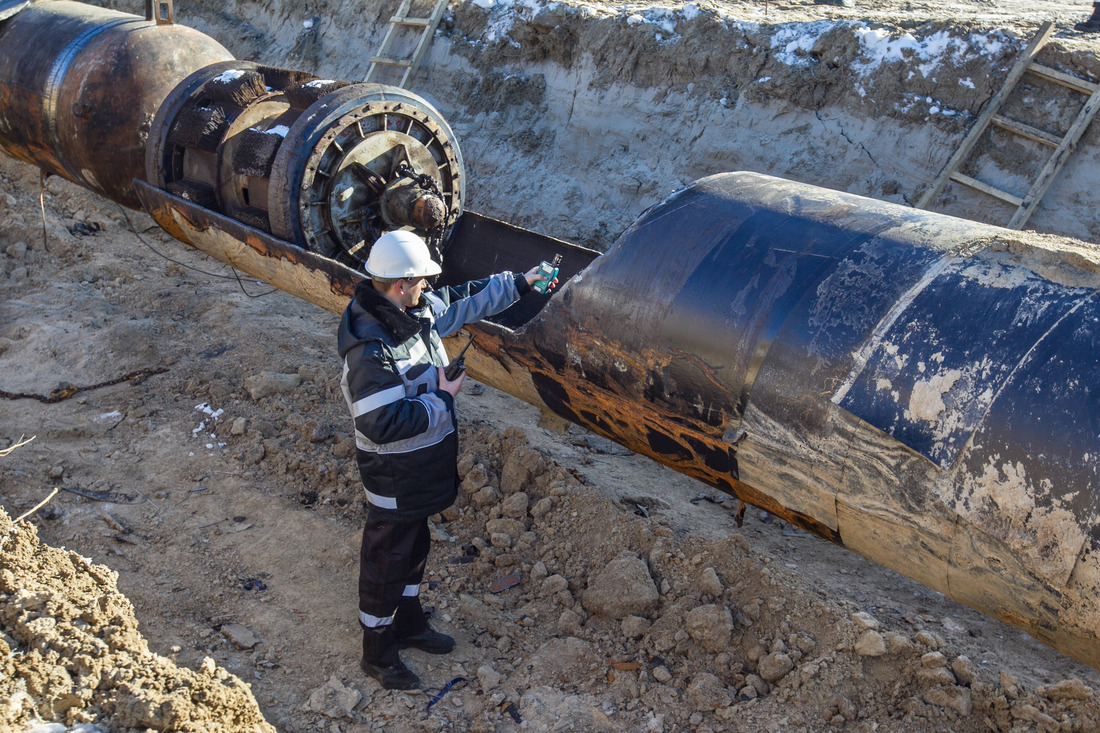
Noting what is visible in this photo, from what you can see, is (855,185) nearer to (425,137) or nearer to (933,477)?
(425,137)

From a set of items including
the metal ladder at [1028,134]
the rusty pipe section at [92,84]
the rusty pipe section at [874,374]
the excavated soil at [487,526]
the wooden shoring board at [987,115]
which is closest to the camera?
the rusty pipe section at [874,374]

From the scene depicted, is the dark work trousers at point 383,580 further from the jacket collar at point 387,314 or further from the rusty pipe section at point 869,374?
the rusty pipe section at point 869,374

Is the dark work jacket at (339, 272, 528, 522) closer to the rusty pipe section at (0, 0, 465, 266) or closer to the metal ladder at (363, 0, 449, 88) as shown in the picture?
the rusty pipe section at (0, 0, 465, 266)

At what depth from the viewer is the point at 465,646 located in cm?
332

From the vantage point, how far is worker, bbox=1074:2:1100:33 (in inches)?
264

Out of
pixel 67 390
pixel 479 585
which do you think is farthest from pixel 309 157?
pixel 479 585

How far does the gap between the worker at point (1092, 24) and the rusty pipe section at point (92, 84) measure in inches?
272

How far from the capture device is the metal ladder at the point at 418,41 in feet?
30.2

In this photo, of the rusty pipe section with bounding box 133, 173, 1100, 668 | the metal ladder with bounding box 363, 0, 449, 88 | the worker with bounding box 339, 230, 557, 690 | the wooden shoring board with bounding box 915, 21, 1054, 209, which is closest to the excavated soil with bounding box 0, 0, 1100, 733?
the wooden shoring board with bounding box 915, 21, 1054, 209

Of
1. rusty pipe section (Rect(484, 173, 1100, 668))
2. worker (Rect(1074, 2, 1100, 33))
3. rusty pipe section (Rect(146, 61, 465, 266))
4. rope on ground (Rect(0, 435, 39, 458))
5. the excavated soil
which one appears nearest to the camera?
rusty pipe section (Rect(484, 173, 1100, 668))

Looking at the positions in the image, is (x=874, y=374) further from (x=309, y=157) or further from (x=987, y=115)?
(x=987, y=115)

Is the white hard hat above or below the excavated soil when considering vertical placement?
above

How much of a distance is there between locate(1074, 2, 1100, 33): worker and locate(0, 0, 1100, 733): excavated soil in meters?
0.14

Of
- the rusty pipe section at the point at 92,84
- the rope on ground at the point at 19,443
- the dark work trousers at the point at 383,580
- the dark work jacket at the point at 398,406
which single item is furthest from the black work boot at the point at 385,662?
the rusty pipe section at the point at 92,84
